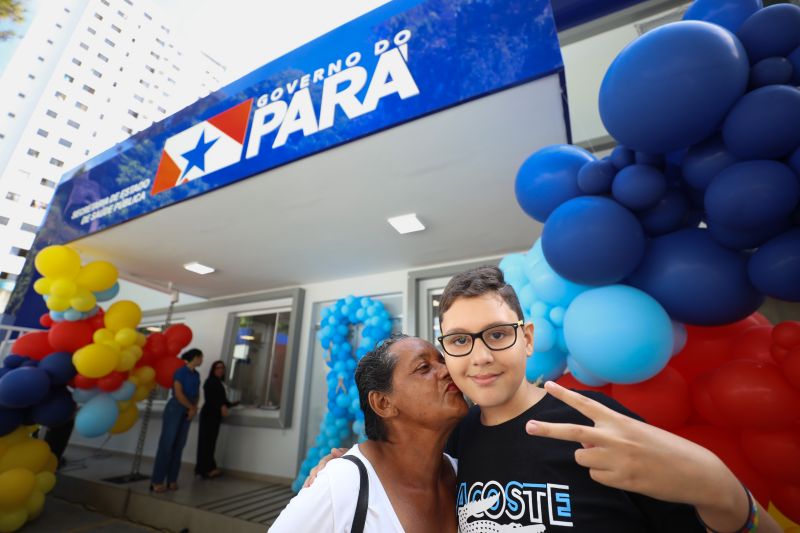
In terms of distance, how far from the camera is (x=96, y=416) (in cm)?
334

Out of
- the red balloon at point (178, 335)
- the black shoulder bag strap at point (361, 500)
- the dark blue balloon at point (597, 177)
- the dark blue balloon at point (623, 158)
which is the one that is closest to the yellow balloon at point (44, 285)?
the red balloon at point (178, 335)

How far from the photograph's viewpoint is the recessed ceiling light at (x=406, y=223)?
9.86ft

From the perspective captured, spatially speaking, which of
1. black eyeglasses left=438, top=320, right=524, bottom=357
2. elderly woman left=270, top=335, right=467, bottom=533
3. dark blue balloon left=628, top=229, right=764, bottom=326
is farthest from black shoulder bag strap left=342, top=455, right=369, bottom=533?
dark blue balloon left=628, top=229, right=764, bottom=326

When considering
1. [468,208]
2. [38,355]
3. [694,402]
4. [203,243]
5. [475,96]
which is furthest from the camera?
[203,243]

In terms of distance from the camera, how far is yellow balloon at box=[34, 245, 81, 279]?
3.24 meters

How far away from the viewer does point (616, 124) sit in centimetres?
113

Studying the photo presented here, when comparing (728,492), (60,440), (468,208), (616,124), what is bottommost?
(60,440)

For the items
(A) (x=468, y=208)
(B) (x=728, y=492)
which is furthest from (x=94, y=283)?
(B) (x=728, y=492)

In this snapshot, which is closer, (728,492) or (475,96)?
(728,492)

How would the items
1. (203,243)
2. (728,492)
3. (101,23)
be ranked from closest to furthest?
(728,492), (203,243), (101,23)

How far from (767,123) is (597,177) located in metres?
0.43

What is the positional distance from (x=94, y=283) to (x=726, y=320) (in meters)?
4.49

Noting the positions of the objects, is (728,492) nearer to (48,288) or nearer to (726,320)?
(726,320)

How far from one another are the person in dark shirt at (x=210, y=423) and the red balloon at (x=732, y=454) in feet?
15.4
